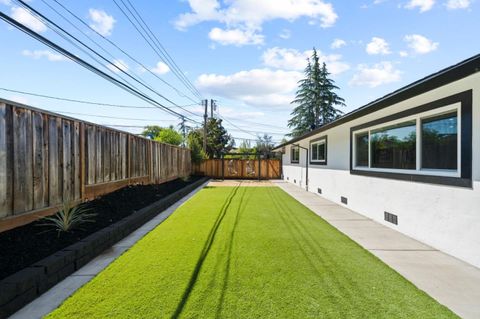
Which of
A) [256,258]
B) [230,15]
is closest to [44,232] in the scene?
[256,258]

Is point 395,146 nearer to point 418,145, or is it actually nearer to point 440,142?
point 418,145

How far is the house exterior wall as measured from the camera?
3.87 metres

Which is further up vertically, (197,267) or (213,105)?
(213,105)

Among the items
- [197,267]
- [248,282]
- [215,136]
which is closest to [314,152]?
[197,267]

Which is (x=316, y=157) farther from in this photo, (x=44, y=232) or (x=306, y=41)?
(x=44, y=232)

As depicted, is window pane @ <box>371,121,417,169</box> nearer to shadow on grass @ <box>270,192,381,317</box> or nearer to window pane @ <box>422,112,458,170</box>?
window pane @ <box>422,112,458,170</box>

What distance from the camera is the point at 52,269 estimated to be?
125 inches

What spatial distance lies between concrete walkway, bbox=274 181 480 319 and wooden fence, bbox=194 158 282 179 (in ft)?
51.4

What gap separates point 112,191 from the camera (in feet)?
24.0

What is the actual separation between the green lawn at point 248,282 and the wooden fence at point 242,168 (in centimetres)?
1661

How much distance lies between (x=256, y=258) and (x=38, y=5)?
20.2 feet

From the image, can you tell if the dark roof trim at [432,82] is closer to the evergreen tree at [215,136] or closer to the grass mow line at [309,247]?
the grass mow line at [309,247]

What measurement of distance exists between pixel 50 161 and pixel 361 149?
278 inches

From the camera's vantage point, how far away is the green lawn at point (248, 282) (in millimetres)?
2660
